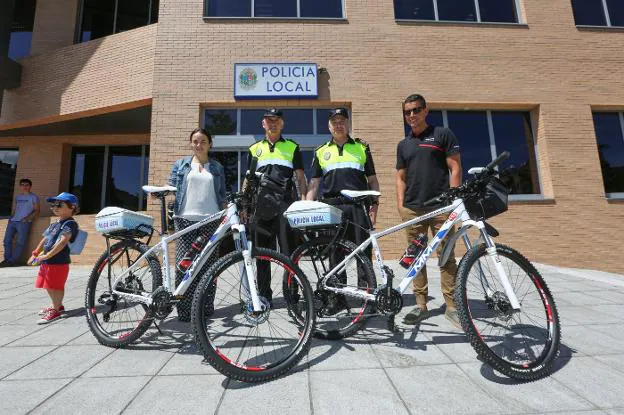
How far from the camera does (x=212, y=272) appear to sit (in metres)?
2.25

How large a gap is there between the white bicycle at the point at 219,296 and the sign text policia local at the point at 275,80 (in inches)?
208

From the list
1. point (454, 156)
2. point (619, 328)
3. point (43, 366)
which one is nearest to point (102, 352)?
point (43, 366)

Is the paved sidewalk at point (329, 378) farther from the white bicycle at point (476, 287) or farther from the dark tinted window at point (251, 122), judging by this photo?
the dark tinted window at point (251, 122)

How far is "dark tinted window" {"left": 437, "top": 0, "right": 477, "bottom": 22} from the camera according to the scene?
8594 mm

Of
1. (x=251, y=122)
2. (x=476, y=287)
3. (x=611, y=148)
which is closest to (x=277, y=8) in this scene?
(x=251, y=122)

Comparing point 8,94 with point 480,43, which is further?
point 8,94

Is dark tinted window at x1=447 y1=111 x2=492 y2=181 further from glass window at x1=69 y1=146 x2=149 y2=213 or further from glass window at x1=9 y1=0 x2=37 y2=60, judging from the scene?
glass window at x1=9 y1=0 x2=37 y2=60

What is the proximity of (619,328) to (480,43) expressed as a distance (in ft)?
24.8

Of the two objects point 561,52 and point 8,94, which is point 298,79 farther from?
point 8,94

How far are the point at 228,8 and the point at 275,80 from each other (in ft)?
8.28

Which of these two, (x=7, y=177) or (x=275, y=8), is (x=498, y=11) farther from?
(x=7, y=177)

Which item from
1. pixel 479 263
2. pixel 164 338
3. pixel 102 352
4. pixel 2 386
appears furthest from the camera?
pixel 164 338

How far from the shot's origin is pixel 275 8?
8367 millimetres

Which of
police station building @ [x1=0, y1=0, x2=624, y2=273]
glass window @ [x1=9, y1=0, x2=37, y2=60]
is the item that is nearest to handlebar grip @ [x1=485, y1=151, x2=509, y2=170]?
police station building @ [x1=0, y1=0, x2=624, y2=273]
